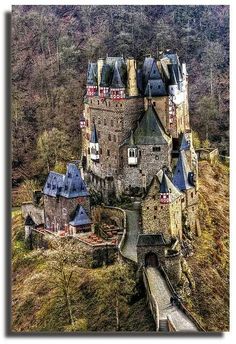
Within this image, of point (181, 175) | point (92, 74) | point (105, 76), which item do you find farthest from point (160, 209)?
point (92, 74)

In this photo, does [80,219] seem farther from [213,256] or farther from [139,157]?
[213,256]

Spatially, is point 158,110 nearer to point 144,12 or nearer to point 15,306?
point 144,12

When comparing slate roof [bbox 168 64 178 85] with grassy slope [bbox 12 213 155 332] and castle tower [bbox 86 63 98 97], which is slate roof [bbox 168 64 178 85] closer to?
castle tower [bbox 86 63 98 97]

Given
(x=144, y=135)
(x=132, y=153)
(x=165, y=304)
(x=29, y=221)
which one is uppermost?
(x=144, y=135)

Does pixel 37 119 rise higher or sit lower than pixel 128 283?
higher

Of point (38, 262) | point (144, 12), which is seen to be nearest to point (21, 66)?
point (144, 12)

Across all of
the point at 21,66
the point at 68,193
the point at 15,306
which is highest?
the point at 21,66

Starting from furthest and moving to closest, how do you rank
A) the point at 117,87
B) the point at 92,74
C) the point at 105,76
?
1. the point at 92,74
2. the point at 105,76
3. the point at 117,87
